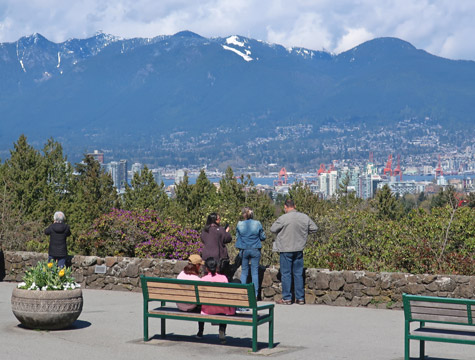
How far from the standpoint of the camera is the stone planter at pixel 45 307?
970cm

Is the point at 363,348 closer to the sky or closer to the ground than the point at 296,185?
closer to the ground

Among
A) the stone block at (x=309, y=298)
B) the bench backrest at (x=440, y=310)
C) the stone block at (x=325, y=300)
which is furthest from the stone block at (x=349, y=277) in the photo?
the bench backrest at (x=440, y=310)

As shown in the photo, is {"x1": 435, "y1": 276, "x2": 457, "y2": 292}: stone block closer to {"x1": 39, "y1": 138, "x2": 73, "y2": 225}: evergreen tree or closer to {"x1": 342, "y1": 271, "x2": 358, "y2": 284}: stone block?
{"x1": 342, "y1": 271, "x2": 358, "y2": 284}: stone block

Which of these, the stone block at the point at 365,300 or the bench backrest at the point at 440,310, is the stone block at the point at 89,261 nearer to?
the stone block at the point at 365,300

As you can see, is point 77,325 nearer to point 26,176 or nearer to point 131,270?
point 131,270

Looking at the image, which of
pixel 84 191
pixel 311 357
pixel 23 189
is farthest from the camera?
pixel 84 191

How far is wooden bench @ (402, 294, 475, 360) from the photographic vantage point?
7.91 meters

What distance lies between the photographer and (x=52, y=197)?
39000mm

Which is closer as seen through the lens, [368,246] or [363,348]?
[363,348]

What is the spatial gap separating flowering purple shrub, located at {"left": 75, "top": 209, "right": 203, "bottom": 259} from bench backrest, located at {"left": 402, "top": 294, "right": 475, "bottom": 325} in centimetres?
828

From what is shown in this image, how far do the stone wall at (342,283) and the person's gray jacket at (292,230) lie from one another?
650 mm

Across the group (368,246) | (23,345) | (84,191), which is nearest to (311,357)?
(23,345)

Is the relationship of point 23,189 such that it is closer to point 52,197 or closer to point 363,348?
point 52,197

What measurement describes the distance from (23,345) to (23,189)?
30496 millimetres
